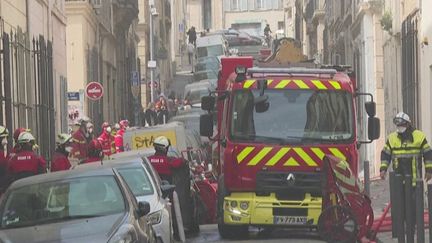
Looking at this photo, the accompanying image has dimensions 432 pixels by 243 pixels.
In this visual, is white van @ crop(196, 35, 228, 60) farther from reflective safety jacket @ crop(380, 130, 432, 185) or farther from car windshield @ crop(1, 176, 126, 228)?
car windshield @ crop(1, 176, 126, 228)

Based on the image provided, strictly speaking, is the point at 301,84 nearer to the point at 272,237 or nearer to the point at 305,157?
the point at 305,157

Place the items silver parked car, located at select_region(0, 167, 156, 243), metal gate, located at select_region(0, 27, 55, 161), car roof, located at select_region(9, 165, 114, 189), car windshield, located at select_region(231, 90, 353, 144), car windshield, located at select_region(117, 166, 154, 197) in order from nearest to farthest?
1. silver parked car, located at select_region(0, 167, 156, 243)
2. car roof, located at select_region(9, 165, 114, 189)
3. car windshield, located at select_region(117, 166, 154, 197)
4. car windshield, located at select_region(231, 90, 353, 144)
5. metal gate, located at select_region(0, 27, 55, 161)

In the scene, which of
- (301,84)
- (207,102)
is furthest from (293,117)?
(207,102)

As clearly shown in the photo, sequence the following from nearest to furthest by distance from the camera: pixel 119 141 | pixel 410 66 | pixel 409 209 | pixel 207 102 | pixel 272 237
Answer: pixel 409 209 < pixel 207 102 < pixel 272 237 < pixel 410 66 < pixel 119 141

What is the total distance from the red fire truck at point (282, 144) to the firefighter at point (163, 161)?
95 centimetres

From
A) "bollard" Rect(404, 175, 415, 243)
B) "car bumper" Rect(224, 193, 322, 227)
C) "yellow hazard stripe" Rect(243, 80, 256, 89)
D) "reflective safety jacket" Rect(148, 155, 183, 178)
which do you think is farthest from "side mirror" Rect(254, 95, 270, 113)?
"bollard" Rect(404, 175, 415, 243)

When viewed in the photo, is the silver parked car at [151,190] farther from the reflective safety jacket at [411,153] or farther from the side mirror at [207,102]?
the reflective safety jacket at [411,153]

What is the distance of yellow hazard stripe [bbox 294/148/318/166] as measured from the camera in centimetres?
1577

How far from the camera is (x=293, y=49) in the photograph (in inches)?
961

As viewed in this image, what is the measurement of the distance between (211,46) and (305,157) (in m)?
54.8

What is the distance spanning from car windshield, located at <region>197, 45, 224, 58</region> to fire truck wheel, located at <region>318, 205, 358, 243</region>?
179 ft

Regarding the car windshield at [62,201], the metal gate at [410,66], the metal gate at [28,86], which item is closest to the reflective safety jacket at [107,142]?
the metal gate at [28,86]

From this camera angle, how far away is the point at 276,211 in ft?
51.5

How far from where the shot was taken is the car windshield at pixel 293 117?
52.1 ft
